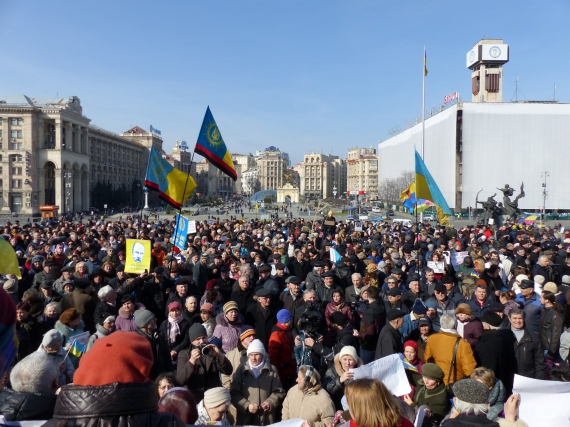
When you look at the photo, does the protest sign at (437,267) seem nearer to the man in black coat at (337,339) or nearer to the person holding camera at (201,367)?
the man in black coat at (337,339)

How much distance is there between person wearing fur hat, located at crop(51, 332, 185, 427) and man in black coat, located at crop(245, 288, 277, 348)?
4.19 meters

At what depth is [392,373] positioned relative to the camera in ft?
11.8

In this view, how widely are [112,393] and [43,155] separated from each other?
71982 mm

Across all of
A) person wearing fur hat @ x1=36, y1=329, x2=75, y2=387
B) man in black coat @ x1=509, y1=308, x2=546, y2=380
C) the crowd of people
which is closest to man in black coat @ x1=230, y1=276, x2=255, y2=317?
the crowd of people

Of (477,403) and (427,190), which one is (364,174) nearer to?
(427,190)

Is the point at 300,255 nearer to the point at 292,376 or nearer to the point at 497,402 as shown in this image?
the point at 292,376

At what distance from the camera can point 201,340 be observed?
424cm

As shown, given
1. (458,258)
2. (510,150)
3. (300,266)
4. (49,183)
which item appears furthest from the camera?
(49,183)

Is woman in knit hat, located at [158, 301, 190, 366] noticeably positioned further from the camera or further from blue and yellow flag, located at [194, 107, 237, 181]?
blue and yellow flag, located at [194, 107, 237, 181]

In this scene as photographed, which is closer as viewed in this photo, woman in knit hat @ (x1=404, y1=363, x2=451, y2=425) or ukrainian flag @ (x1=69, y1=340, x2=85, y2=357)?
woman in knit hat @ (x1=404, y1=363, x2=451, y2=425)

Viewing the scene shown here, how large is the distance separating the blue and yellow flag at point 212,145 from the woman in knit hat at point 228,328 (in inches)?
186

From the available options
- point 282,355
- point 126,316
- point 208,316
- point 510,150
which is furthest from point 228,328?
point 510,150

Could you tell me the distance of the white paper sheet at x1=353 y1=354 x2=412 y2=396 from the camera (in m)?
3.55

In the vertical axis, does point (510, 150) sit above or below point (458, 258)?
above
